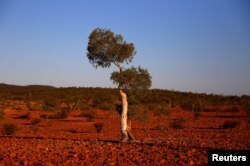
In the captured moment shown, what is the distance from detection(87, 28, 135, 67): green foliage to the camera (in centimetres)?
1917

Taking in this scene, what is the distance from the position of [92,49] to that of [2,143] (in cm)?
523

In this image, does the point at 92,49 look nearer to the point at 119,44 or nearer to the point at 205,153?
the point at 119,44

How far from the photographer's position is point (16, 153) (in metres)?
15.6

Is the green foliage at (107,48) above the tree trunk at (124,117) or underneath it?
above

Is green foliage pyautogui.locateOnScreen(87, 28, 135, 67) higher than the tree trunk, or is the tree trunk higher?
green foliage pyautogui.locateOnScreen(87, 28, 135, 67)

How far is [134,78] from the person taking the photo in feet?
62.9

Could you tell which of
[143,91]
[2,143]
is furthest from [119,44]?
[2,143]

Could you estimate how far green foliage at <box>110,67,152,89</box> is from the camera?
19094 mm

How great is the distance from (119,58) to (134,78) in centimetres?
102

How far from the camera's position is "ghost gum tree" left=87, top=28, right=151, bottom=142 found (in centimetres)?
1909

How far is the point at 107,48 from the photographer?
1938 cm

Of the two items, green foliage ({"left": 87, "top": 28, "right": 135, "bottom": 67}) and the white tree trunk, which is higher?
green foliage ({"left": 87, "top": 28, "right": 135, "bottom": 67})

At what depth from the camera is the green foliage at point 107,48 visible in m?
19.2

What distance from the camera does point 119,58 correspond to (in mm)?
19266
